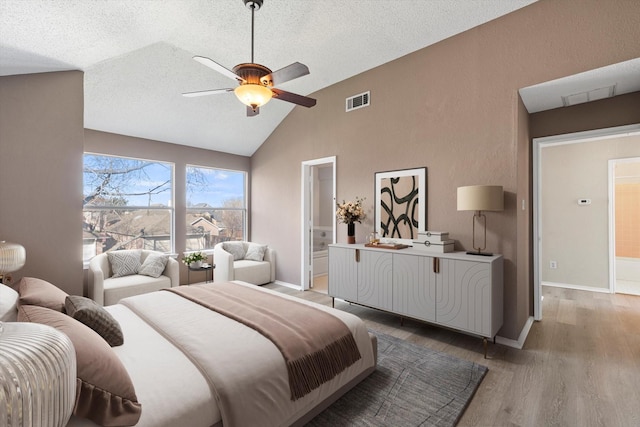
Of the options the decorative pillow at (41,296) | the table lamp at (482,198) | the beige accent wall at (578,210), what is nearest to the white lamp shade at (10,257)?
the decorative pillow at (41,296)

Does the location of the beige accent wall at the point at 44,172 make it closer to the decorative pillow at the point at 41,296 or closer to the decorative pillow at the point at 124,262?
the decorative pillow at the point at 41,296

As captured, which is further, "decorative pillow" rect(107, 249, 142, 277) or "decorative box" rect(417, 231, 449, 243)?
"decorative pillow" rect(107, 249, 142, 277)

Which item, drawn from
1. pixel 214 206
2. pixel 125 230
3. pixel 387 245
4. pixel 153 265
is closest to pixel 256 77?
pixel 387 245

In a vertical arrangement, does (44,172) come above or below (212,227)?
above

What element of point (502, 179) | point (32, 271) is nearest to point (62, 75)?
point (32, 271)

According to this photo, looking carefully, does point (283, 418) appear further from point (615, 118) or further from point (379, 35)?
point (615, 118)

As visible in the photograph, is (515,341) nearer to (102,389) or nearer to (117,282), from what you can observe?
(102,389)

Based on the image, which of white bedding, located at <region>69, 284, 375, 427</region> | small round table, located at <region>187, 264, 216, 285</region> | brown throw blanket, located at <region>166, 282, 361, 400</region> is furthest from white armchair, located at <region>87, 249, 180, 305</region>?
white bedding, located at <region>69, 284, 375, 427</region>

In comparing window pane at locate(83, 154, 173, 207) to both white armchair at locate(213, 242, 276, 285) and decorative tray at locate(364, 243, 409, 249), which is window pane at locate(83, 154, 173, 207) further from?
decorative tray at locate(364, 243, 409, 249)

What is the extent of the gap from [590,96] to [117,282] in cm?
580

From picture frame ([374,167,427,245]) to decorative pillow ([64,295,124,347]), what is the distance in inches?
118

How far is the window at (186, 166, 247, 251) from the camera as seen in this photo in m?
5.49

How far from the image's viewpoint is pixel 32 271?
8.30 feet

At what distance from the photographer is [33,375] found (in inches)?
15.1
